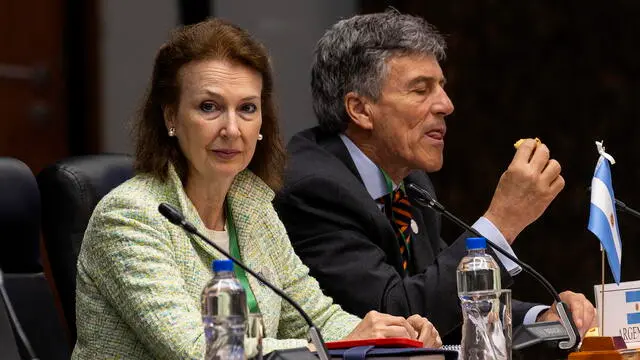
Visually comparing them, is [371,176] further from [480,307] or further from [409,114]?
[480,307]

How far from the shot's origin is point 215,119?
2439mm

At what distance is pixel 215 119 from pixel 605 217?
81 centimetres

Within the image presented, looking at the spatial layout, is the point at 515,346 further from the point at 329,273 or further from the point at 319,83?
the point at 319,83

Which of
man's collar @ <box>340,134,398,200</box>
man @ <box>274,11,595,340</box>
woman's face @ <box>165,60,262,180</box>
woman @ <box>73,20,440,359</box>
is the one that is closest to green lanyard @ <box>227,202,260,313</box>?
woman @ <box>73,20,440,359</box>

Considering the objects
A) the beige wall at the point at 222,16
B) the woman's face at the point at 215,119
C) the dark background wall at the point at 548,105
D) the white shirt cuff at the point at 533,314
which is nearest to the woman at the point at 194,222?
the woman's face at the point at 215,119

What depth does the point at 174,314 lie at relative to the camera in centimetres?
214

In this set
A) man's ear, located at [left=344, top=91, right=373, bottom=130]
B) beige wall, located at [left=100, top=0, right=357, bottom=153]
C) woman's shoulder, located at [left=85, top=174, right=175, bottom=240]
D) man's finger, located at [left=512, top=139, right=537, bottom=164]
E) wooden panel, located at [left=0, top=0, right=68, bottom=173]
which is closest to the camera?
woman's shoulder, located at [left=85, top=174, right=175, bottom=240]

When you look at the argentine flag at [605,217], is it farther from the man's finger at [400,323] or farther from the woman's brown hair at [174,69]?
the woman's brown hair at [174,69]

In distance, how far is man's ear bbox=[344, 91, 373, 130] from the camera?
10.2ft

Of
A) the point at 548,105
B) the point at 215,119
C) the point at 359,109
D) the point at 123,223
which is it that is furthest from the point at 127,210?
the point at 548,105

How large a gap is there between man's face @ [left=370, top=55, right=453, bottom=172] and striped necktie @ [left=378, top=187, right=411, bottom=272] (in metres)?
0.09

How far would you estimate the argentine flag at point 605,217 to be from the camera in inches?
93.6

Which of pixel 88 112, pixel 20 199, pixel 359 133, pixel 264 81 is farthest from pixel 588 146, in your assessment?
pixel 20 199

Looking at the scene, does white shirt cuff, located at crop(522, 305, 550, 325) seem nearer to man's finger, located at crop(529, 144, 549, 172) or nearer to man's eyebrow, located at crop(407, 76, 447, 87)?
man's finger, located at crop(529, 144, 549, 172)
